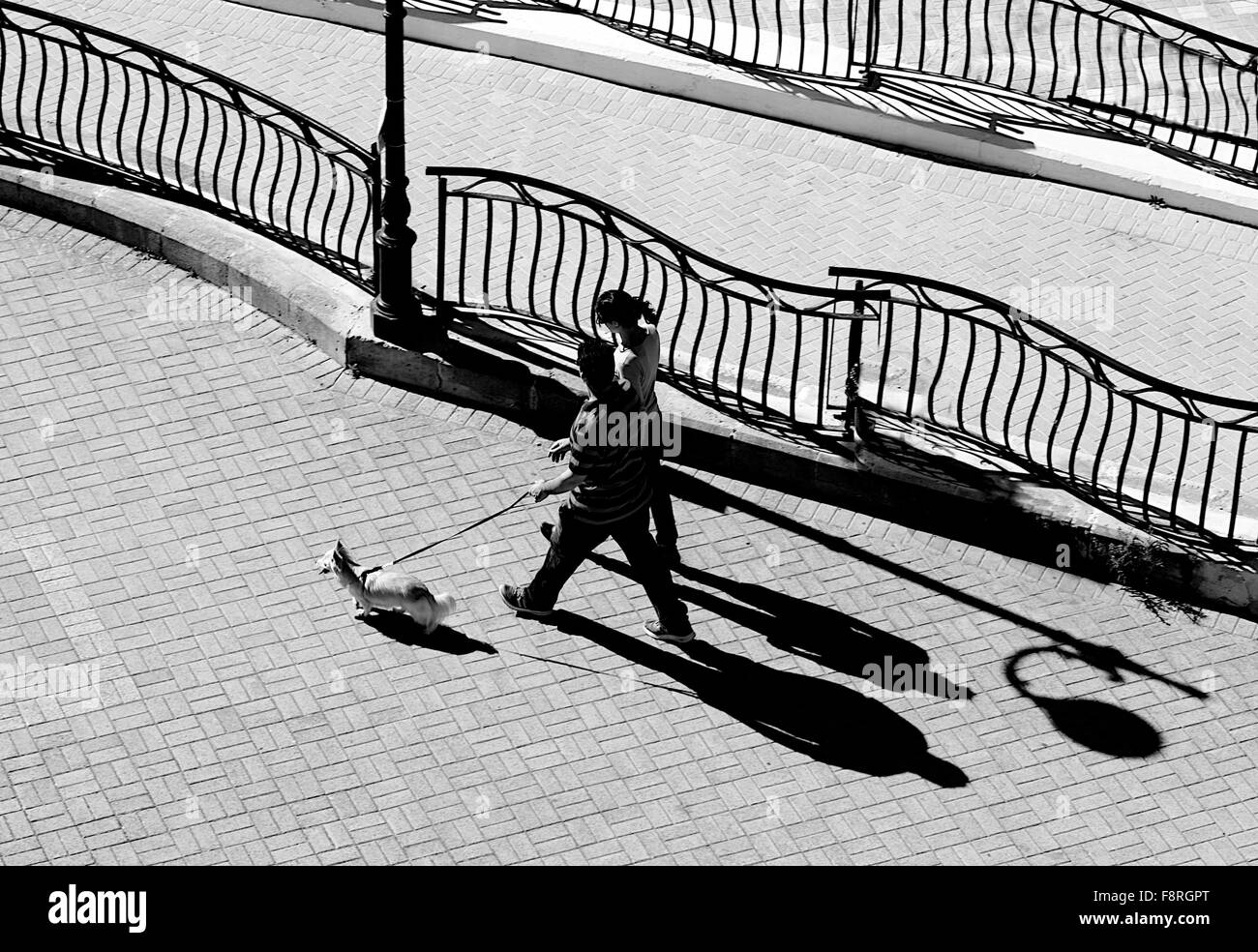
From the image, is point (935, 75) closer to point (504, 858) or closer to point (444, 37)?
point (444, 37)

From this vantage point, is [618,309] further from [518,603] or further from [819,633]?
[819,633]

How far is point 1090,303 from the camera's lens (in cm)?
Answer: 1537

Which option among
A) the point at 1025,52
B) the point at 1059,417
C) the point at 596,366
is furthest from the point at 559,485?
the point at 1025,52

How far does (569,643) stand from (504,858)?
1.55m

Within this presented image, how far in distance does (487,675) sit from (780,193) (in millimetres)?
5375


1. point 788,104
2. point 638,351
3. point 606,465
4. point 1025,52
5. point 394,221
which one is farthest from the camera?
point 1025,52

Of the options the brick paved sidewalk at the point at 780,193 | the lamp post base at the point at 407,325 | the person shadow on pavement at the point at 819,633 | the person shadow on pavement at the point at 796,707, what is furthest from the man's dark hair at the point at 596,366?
the brick paved sidewalk at the point at 780,193

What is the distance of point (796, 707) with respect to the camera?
12289 mm

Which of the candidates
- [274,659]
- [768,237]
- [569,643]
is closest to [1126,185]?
[768,237]

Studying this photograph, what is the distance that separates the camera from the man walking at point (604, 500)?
1176 cm

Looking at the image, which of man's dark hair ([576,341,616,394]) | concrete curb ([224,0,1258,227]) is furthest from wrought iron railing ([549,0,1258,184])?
man's dark hair ([576,341,616,394])

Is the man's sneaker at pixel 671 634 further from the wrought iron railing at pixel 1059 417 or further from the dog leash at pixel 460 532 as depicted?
the wrought iron railing at pixel 1059 417

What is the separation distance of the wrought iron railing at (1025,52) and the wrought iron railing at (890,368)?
2.53 metres
